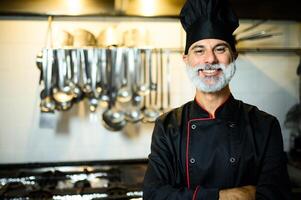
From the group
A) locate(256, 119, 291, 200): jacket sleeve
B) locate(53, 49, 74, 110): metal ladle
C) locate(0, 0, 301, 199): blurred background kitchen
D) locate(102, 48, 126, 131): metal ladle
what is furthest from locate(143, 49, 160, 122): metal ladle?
locate(256, 119, 291, 200): jacket sleeve

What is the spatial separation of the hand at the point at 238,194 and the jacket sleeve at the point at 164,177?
2 cm

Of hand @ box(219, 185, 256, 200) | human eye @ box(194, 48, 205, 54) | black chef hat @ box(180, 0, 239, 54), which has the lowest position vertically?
hand @ box(219, 185, 256, 200)

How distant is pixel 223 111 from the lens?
780mm

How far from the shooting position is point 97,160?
1.56 m

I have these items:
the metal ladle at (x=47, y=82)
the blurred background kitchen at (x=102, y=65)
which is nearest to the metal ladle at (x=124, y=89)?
the blurred background kitchen at (x=102, y=65)

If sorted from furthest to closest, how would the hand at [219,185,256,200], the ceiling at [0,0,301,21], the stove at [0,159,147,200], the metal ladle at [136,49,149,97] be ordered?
the metal ladle at [136,49,149,97] → the ceiling at [0,0,301,21] → the stove at [0,159,147,200] → the hand at [219,185,256,200]

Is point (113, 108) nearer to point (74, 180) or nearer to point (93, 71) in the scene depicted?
point (93, 71)

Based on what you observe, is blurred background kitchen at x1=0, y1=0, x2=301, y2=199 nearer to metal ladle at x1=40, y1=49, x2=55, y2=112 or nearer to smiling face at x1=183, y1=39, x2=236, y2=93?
metal ladle at x1=40, y1=49, x2=55, y2=112

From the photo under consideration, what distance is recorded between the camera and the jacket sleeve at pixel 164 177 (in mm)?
698

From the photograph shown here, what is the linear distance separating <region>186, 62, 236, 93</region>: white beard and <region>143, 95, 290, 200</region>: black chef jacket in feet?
0.20

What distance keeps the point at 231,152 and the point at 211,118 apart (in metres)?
0.09

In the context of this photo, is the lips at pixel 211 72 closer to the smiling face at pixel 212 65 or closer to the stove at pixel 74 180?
the smiling face at pixel 212 65

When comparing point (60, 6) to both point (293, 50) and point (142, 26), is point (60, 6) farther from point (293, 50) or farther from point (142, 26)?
point (293, 50)

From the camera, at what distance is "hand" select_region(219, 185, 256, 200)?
676 millimetres
